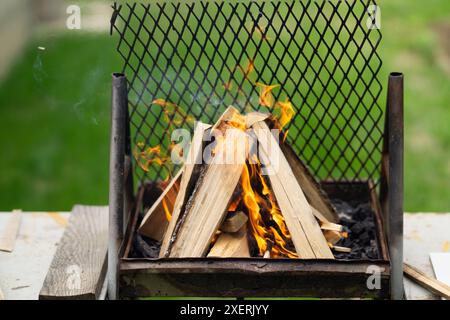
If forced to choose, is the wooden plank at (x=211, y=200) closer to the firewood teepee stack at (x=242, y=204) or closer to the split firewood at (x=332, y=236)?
the firewood teepee stack at (x=242, y=204)

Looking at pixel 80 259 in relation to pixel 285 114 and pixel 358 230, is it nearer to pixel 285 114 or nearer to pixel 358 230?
pixel 285 114

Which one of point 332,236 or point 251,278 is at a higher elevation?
point 332,236

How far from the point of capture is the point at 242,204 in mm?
3115

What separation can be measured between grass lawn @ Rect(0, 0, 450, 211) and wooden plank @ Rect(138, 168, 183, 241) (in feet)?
4.92

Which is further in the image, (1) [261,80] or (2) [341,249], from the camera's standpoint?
(1) [261,80]

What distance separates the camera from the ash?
10.4 ft

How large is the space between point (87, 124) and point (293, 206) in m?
3.15

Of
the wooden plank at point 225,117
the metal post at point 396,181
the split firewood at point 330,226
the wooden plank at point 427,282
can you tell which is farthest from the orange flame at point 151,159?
the wooden plank at point 427,282

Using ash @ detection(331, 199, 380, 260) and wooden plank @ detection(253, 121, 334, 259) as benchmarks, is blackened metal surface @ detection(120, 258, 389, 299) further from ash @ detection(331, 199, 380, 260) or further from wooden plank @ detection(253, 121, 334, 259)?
ash @ detection(331, 199, 380, 260)

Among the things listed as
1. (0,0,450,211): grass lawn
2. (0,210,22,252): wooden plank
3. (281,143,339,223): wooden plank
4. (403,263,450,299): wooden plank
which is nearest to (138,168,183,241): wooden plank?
(281,143,339,223): wooden plank

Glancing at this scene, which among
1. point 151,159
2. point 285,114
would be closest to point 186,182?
point 151,159
